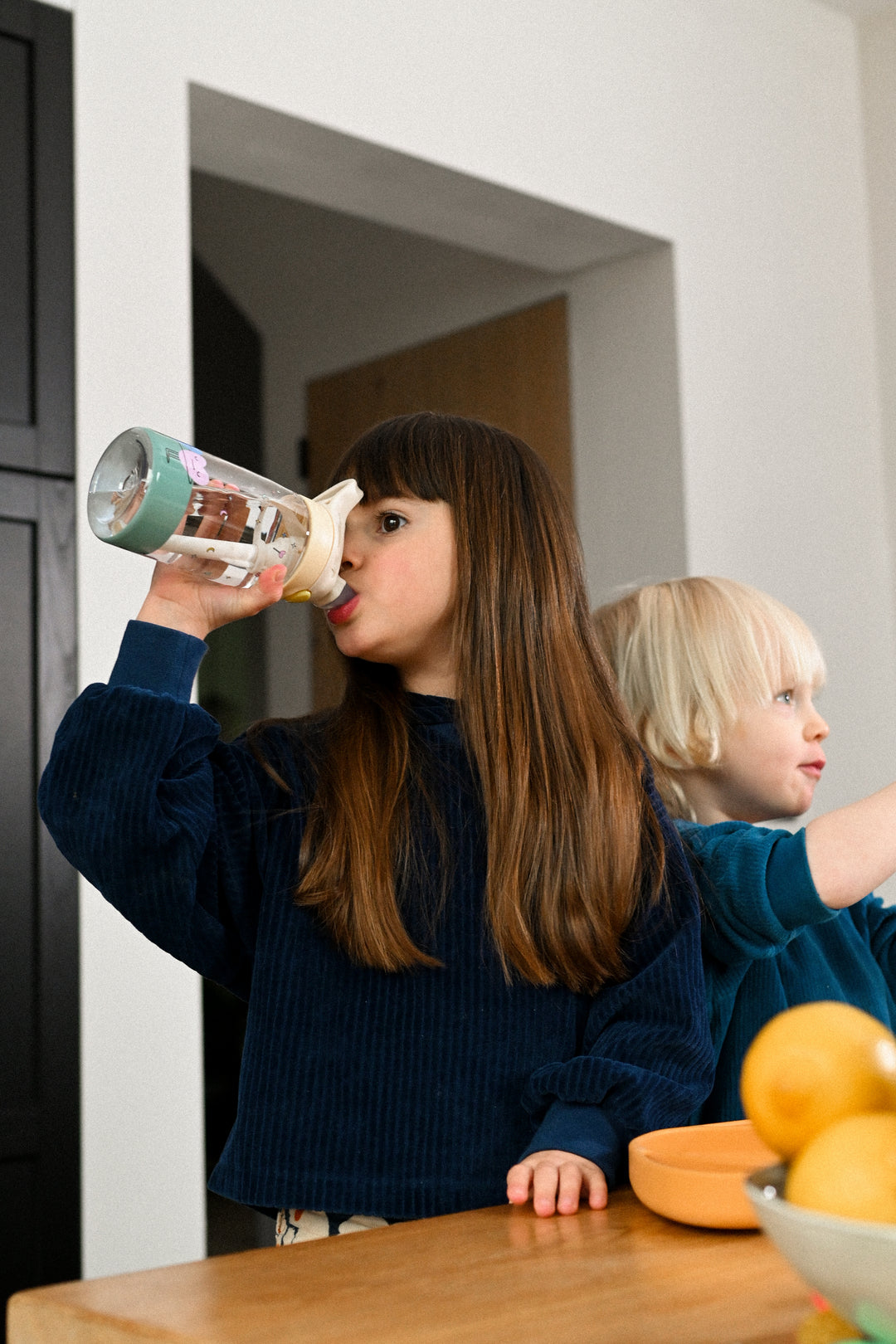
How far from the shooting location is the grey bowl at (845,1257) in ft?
1.23

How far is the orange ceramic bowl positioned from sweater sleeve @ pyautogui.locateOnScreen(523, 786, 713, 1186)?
0.07 meters

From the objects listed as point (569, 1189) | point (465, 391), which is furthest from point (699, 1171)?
point (465, 391)

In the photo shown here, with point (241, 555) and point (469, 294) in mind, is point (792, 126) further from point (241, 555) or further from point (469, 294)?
point (241, 555)

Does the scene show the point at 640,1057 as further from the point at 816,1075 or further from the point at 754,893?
the point at 816,1075

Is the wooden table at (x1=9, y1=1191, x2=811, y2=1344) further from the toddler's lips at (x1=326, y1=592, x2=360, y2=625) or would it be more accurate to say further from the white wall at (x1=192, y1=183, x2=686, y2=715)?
the white wall at (x1=192, y1=183, x2=686, y2=715)

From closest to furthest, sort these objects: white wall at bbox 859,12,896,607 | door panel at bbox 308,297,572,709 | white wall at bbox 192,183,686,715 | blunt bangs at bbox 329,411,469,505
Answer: blunt bangs at bbox 329,411,469,505 < white wall at bbox 192,183,686,715 < door panel at bbox 308,297,572,709 < white wall at bbox 859,12,896,607

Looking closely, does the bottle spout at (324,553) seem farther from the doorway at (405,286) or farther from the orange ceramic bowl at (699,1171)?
the doorway at (405,286)

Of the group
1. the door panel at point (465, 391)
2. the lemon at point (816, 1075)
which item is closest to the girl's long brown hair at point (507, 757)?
the lemon at point (816, 1075)

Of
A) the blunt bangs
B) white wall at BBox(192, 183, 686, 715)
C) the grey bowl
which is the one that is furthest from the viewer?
white wall at BBox(192, 183, 686, 715)

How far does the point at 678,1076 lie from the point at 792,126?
2.62m

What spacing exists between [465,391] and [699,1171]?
261cm

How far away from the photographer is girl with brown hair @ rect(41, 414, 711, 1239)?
3.08ft

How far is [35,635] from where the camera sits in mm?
1884

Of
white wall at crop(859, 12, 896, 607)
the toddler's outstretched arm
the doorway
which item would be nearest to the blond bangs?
the toddler's outstretched arm
